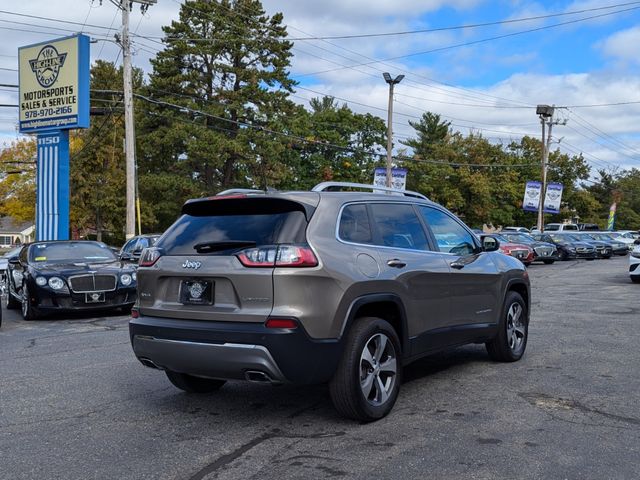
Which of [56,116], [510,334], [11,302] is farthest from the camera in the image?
[56,116]

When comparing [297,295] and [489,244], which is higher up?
[489,244]

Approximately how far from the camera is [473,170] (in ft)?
212

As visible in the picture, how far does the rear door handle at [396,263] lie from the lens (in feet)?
17.2

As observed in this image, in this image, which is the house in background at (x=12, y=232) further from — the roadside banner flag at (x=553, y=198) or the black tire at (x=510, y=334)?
the black tire at (x=510, y=334)

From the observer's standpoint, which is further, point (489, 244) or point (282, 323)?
point (489, 244)

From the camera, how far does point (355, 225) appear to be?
204 inches

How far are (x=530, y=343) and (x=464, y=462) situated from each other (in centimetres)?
464

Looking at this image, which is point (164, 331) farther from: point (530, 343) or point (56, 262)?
point (56, 262)

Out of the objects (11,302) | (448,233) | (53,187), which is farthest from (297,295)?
(53,187)

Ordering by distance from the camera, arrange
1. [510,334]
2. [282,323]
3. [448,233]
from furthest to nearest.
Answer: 1. [510,334]
2. [448,233]
3. [282,323]

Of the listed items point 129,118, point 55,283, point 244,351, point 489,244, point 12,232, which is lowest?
point 12,232

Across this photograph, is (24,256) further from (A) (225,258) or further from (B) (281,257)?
(B) (281,257)

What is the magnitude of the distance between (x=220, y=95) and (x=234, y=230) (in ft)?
136

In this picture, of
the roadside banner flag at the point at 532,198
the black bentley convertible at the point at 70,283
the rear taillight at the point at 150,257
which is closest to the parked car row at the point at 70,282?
the black bentley convertible at the point at 70,283
